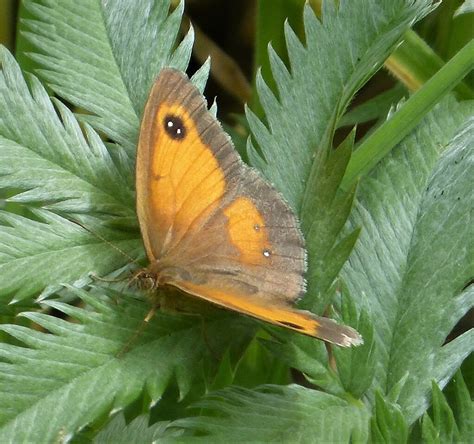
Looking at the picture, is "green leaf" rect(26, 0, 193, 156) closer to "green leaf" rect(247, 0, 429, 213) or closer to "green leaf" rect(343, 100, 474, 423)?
"green leaf" rect(247, 0, 429, 213)

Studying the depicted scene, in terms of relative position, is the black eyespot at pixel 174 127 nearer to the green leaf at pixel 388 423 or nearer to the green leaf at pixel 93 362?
the green leaf at pixel 93 362

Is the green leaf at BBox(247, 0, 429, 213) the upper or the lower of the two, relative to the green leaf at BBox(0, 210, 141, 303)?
upper

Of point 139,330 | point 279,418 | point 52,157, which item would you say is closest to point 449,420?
point 279,418

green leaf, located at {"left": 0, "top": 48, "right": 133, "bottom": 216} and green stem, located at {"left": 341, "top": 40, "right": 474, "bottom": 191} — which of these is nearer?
green leaf, located at {"left": 0, "top": 48, "right": 133, "bottom": 216}

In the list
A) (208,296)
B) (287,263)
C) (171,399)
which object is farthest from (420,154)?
(171,399)

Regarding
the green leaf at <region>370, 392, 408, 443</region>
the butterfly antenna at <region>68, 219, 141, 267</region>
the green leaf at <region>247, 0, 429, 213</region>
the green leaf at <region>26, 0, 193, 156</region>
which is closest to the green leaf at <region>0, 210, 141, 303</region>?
the butterfly antenna at <region>68, 219, 141, 267</region>
